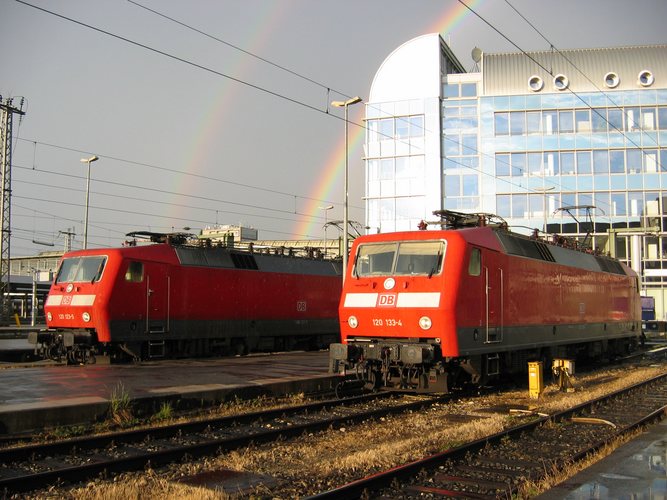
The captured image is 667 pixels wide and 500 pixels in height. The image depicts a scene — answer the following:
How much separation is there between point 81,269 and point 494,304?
500 inches

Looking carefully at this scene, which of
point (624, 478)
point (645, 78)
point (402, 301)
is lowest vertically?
→ point (624, 478)

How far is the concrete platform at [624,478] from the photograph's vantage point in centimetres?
648

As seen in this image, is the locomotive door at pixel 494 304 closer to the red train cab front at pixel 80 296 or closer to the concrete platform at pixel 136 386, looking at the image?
the concrete platform at pixel 136 386

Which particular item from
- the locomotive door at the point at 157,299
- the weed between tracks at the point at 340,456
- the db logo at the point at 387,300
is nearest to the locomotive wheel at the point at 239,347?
the locomotive door at the point at 157,299

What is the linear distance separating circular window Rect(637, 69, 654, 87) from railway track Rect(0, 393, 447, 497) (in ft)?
151

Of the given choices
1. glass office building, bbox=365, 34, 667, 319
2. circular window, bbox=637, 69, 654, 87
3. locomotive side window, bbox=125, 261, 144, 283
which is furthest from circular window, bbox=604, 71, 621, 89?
locomotive side window, bbox=125, 261, 144, 283

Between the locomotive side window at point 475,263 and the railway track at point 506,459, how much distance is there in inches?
130

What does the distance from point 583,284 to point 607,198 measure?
34.0 m

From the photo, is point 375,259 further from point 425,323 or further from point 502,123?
point 502,123

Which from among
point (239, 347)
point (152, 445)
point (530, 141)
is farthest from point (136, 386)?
point (530, 141)

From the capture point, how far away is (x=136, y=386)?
13523 mm

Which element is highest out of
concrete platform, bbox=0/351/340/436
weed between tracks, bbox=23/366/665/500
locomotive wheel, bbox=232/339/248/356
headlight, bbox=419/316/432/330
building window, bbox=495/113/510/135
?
building window, bbox=495/113/510/135

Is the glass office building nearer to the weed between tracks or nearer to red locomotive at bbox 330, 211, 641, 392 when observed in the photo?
red locomotive at bbox 330, 211, 641, 392

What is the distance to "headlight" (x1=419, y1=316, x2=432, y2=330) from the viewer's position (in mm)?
13133
